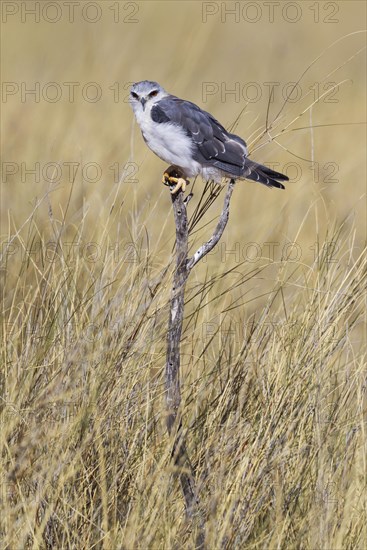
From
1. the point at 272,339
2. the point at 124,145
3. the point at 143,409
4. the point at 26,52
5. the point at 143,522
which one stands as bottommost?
the point at 143,522

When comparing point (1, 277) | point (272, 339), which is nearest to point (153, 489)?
point (272, 339)

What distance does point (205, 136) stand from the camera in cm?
471

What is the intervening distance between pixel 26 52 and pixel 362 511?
11463mm

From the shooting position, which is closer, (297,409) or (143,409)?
(297,409)

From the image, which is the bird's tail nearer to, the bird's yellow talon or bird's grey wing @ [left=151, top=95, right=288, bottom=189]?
bird's grey wing @ [left=151, top=95, right=288, bottom=189]

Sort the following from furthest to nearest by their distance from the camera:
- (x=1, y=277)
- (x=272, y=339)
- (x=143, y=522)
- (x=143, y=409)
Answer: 1. (x=1, y=277)
2. (x=272, y=339)
3. (x=143, y=409)
4. (x=143, y=522)

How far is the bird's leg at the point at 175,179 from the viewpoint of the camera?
419 centimetres

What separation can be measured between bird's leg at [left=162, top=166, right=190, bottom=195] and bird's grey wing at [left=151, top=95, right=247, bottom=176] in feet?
0.35

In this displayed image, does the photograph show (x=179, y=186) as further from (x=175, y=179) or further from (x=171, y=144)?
(x=171, y=144)

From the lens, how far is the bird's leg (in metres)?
4.19

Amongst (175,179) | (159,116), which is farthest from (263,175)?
(159,116)

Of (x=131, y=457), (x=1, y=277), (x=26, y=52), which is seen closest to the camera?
(x=131, y=457)

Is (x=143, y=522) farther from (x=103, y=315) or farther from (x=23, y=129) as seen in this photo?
(x=23, y=129)

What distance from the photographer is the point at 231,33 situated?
1645 centimetres
